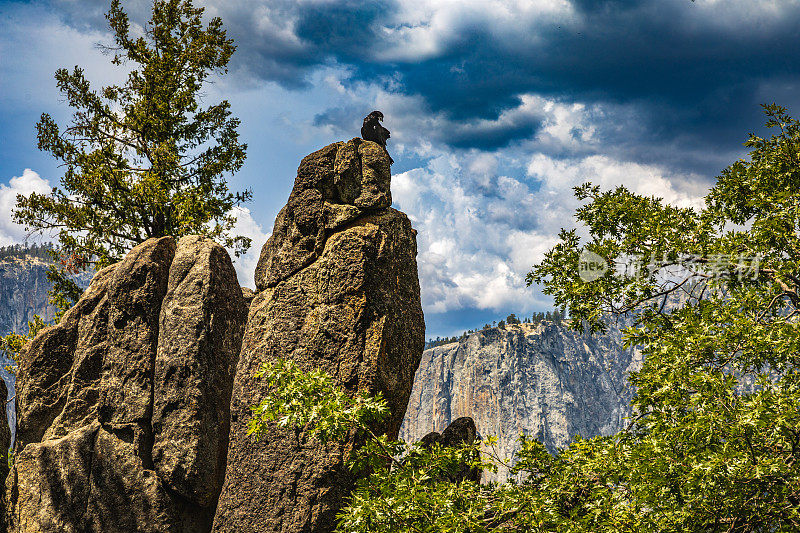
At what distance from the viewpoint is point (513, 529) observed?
26.6ft

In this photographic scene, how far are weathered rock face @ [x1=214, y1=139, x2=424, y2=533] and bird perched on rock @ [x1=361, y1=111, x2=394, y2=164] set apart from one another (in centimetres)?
99

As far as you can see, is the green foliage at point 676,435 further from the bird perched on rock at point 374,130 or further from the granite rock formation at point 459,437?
the bird perched on rock at point 374,130

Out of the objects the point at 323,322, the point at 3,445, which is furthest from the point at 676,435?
the point at 3,445

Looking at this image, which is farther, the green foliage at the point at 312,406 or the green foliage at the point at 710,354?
the green foliage at the point at 312,406

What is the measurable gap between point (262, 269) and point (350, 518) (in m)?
6.05

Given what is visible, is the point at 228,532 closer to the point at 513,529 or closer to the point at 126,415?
the point at 126,415

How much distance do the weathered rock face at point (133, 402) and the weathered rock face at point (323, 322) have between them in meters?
1.25

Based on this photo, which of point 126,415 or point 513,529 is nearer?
point 513,529

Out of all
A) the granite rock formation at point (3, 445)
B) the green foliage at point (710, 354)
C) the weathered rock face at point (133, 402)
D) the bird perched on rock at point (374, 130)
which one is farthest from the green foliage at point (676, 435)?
the granite rock formation at point (3, 445)

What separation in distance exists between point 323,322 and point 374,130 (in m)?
5.31

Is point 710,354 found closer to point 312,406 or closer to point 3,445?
point 312,406

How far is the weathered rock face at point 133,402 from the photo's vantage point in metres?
11.8

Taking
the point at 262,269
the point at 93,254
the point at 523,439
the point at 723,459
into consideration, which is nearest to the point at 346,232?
the point at 262,269

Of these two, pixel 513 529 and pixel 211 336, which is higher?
pixel 211 336
